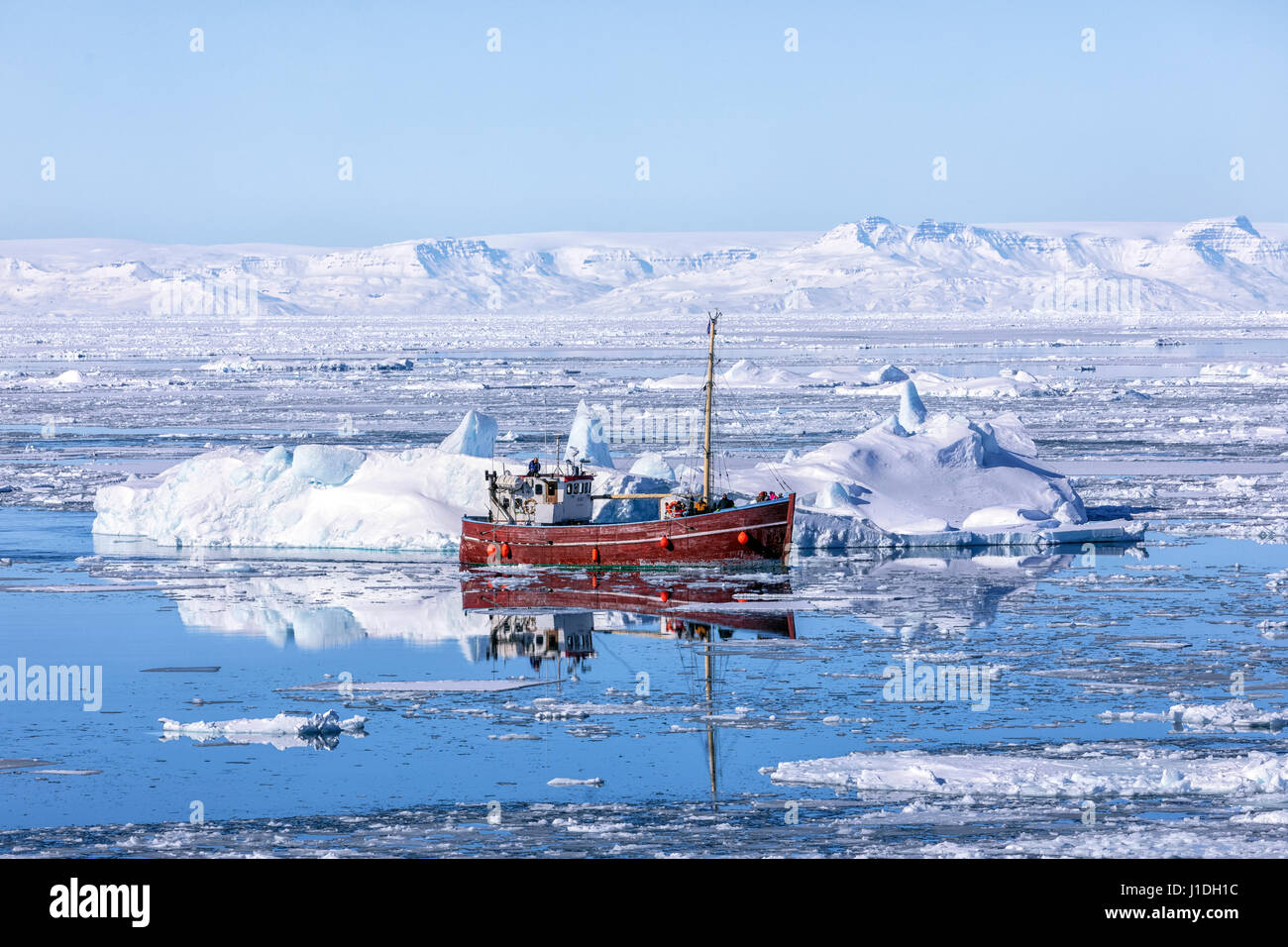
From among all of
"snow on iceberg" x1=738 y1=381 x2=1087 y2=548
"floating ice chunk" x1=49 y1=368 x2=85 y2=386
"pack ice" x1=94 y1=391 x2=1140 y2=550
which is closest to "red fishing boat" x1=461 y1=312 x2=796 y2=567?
"pack ice" x1=94 y1=391 x2=1140 y2=550

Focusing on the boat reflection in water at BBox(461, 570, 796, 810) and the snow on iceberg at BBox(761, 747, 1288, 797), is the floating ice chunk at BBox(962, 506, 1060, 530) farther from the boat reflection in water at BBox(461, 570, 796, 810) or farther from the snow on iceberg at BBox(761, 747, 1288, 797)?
the snow on iceberg at BBox(761, 747, 1288, 797)

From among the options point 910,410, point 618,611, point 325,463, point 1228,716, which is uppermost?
point 910,410

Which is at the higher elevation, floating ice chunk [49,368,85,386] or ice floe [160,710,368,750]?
floating ice chunk [49,368,85,386]

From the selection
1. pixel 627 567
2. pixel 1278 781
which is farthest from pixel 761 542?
pixel 1278 781

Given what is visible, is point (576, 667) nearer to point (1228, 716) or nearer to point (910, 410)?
point (1228, 716)

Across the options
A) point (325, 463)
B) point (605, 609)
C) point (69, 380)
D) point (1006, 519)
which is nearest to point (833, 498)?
point (1006, 519)

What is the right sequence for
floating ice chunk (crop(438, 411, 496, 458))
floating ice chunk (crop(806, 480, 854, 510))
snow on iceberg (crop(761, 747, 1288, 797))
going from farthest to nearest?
floating ice chunk (crop(438, 411, 496, 458)), floating ice chunk (crop(806, 480, 854, 510)), snow on iceberg (crop(761, 747, 1288, 797))
